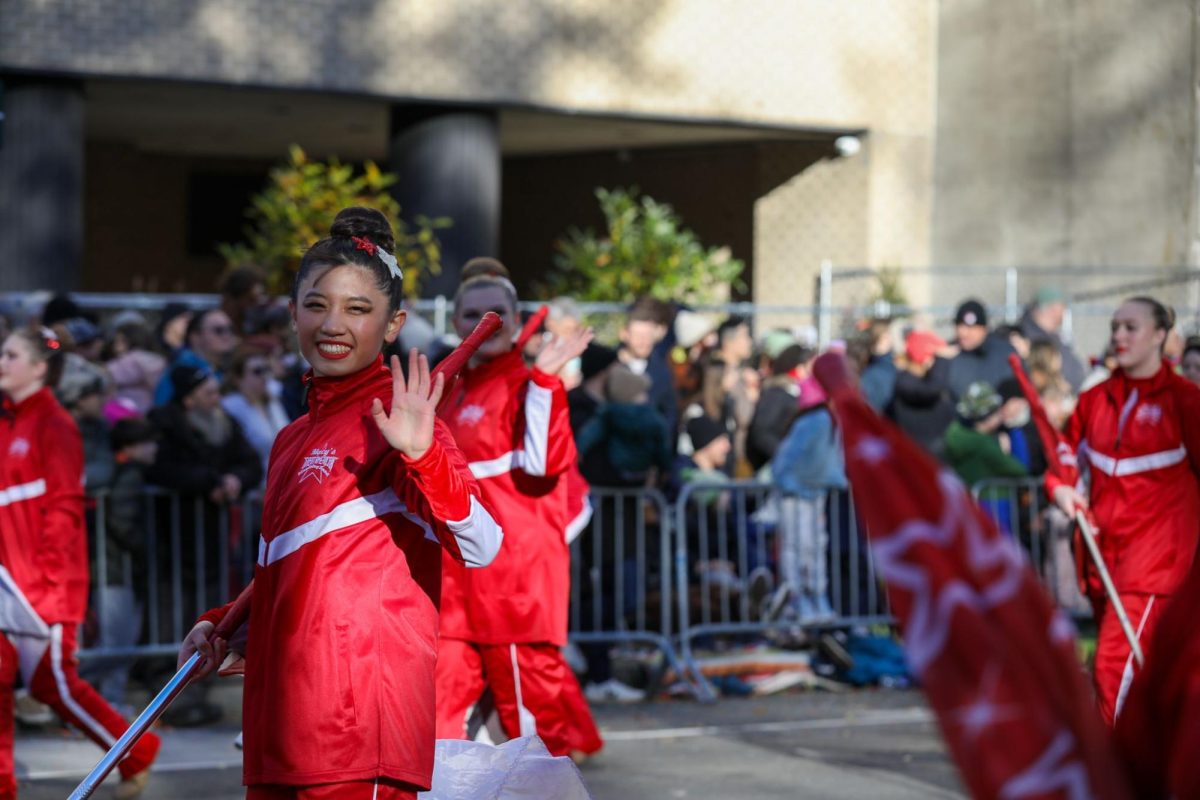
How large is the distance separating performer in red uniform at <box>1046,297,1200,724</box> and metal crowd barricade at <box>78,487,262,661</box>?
452 cm

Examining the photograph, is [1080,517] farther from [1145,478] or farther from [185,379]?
[185,379]

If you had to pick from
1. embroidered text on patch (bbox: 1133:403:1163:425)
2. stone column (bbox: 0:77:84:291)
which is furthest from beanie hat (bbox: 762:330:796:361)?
stone column (bbox: 0:77:84:291)

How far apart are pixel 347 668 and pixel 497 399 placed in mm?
2922

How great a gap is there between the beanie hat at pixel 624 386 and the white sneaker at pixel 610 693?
165 centimetres

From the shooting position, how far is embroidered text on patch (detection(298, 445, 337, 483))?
4125 mm

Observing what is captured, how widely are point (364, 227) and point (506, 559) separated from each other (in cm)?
269

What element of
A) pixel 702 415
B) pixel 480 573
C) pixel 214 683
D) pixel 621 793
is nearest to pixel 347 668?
pixel 480 573

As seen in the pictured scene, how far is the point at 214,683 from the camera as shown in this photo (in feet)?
32.1

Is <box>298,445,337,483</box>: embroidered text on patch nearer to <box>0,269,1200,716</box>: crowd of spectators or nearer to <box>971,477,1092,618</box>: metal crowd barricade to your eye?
<box>0,269,1200,716</box>: crowd of spectators

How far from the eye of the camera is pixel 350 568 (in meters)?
4.03

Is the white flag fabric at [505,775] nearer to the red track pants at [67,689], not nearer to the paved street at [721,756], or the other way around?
the red track pants at [67,689]

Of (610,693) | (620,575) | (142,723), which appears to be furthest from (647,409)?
(142,723)

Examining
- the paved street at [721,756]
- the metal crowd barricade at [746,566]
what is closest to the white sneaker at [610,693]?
the paved street at [721,756]

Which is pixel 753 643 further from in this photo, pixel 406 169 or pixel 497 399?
pixel 406 169
